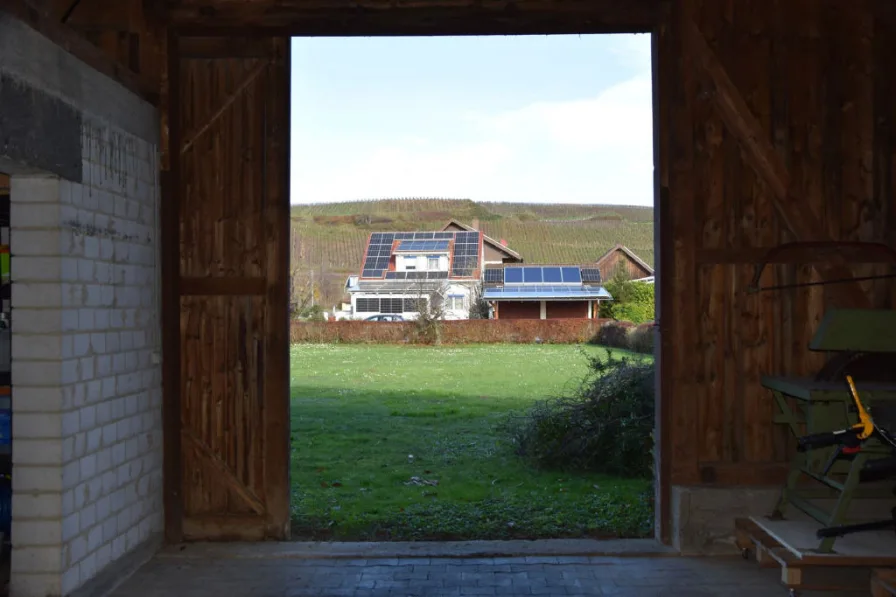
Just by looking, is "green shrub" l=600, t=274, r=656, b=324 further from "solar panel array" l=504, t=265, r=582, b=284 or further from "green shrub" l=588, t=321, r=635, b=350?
"green shrub" l=588, t=321, r=635, b=350

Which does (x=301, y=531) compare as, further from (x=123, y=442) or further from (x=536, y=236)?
(x=536, y=236)

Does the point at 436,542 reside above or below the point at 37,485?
below

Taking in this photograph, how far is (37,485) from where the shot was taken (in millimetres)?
4348

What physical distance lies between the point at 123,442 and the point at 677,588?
134 inches

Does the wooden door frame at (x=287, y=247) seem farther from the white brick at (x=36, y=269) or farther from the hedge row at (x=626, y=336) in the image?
the hedge row at (x=626, y=336)

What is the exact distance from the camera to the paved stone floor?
4.81 m

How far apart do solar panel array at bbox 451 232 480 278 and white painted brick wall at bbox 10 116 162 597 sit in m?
44.8

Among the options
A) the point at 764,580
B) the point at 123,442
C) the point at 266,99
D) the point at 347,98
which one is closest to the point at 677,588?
the point at 764,580

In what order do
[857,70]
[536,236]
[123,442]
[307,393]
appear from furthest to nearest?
[536,236] < [307,393] < [857,70] < [123,442]

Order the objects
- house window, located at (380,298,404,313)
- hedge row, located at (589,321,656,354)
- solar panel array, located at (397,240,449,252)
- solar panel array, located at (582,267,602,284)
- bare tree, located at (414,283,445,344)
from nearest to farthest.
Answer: hedge row, located at (589,321,656,354)
bare tree, located at (414,283,445,344)
solar panel array, located at (582,267,602,284)
house window, located at (380,298,404,313)
solar panel array, located at (397,240,449,252)

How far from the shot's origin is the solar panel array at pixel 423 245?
54312 mm

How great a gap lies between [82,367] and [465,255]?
49032mm

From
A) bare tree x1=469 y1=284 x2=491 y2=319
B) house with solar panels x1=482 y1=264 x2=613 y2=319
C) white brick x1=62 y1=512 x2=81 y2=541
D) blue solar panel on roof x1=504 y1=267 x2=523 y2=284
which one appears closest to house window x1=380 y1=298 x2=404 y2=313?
house with solar panels x1=482 y1=264 x2=613 y2=319

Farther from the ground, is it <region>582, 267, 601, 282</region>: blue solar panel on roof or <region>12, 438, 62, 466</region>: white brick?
<region>582, 267, 601, 282</region>: blue solar panel on roof
